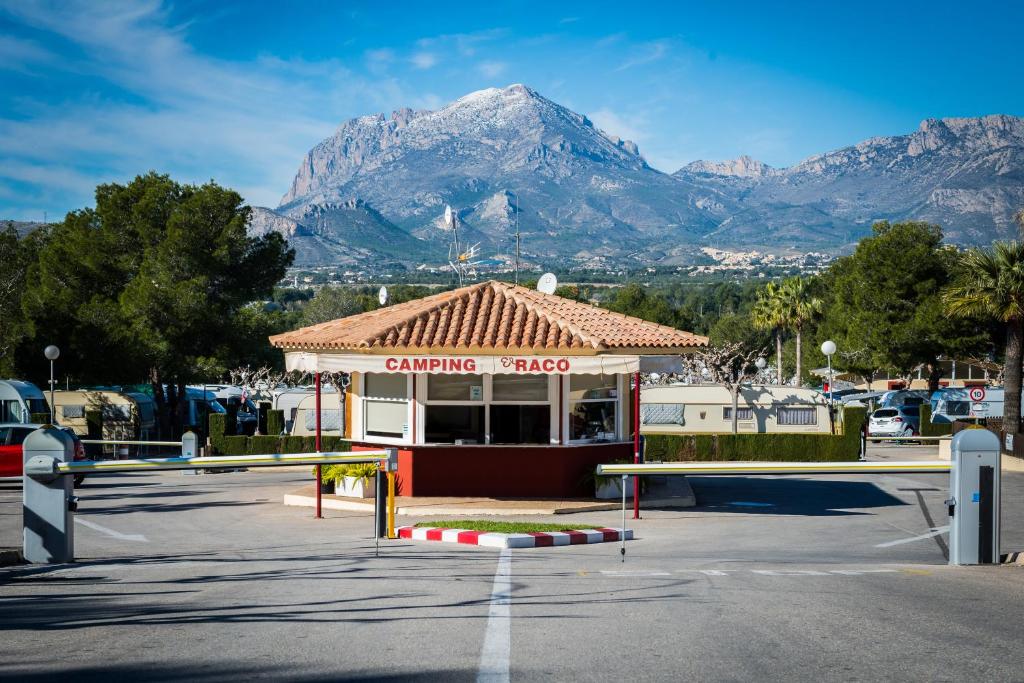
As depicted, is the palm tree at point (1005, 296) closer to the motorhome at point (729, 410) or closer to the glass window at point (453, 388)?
the motorhome at point (729, 410)

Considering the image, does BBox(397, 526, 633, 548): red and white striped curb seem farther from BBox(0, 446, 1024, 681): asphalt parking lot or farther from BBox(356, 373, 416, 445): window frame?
BBox(356, 373, 416, 445): window frame

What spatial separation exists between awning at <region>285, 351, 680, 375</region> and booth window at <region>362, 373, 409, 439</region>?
41.8 inches

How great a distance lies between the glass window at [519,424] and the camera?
67.1ft

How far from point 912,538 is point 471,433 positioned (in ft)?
27.0

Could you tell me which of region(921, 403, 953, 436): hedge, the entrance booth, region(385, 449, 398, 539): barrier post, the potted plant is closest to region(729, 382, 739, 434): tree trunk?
region(921, 403, 953, 436): hedge

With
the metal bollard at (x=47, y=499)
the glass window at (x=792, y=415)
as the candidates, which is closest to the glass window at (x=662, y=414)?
the glass window at (x=792, y=415)

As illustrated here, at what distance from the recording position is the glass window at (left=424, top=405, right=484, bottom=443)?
20.5 meters

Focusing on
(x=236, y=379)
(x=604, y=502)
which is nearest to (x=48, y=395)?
(x=236, y=379)

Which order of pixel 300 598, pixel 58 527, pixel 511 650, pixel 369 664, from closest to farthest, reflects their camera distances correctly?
pixel 369 664 → pixel 511 650 → pixel 300 598 → pixel 58 527

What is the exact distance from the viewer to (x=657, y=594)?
10.4 meters

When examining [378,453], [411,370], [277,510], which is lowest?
[277,510]

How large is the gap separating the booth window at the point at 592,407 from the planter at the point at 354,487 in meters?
4.16

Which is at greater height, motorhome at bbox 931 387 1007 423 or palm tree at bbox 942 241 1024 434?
palm tree at bbox 942 241 1024 434

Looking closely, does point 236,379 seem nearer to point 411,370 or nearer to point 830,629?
point 411,370
